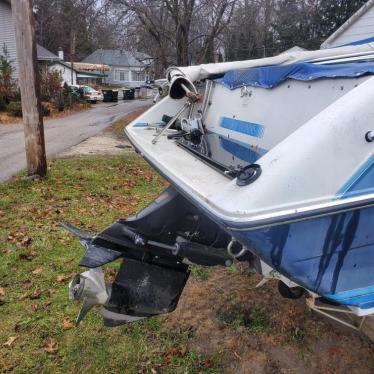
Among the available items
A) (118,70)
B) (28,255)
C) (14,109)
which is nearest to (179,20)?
(14,109)

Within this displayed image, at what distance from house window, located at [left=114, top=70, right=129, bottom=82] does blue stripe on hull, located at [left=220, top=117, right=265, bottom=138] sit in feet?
220

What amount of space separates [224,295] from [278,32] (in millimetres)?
30186

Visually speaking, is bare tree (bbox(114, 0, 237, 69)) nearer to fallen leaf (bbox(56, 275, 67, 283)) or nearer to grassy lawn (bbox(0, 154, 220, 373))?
grassy lawn (bbox(0, 154, 220, 373))

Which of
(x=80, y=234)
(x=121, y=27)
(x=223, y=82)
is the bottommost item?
(x=80, y=234)

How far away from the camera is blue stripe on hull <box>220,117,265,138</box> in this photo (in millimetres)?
2973

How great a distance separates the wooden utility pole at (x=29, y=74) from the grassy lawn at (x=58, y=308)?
87cm

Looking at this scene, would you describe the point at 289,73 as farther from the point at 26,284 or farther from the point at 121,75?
the point at 121,75

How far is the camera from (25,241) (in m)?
4.59

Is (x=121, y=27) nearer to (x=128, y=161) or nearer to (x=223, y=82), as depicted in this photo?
(x=128, y=161)

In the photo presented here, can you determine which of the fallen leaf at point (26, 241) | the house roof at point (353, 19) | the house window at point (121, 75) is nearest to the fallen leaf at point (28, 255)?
the fallen leaf at point (26, 241)

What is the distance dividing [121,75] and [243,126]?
67892 mm

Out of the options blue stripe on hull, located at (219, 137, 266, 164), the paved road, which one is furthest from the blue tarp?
the paved road

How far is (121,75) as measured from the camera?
68.0 m

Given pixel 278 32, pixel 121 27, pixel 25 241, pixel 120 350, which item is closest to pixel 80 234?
pixel 120 350
